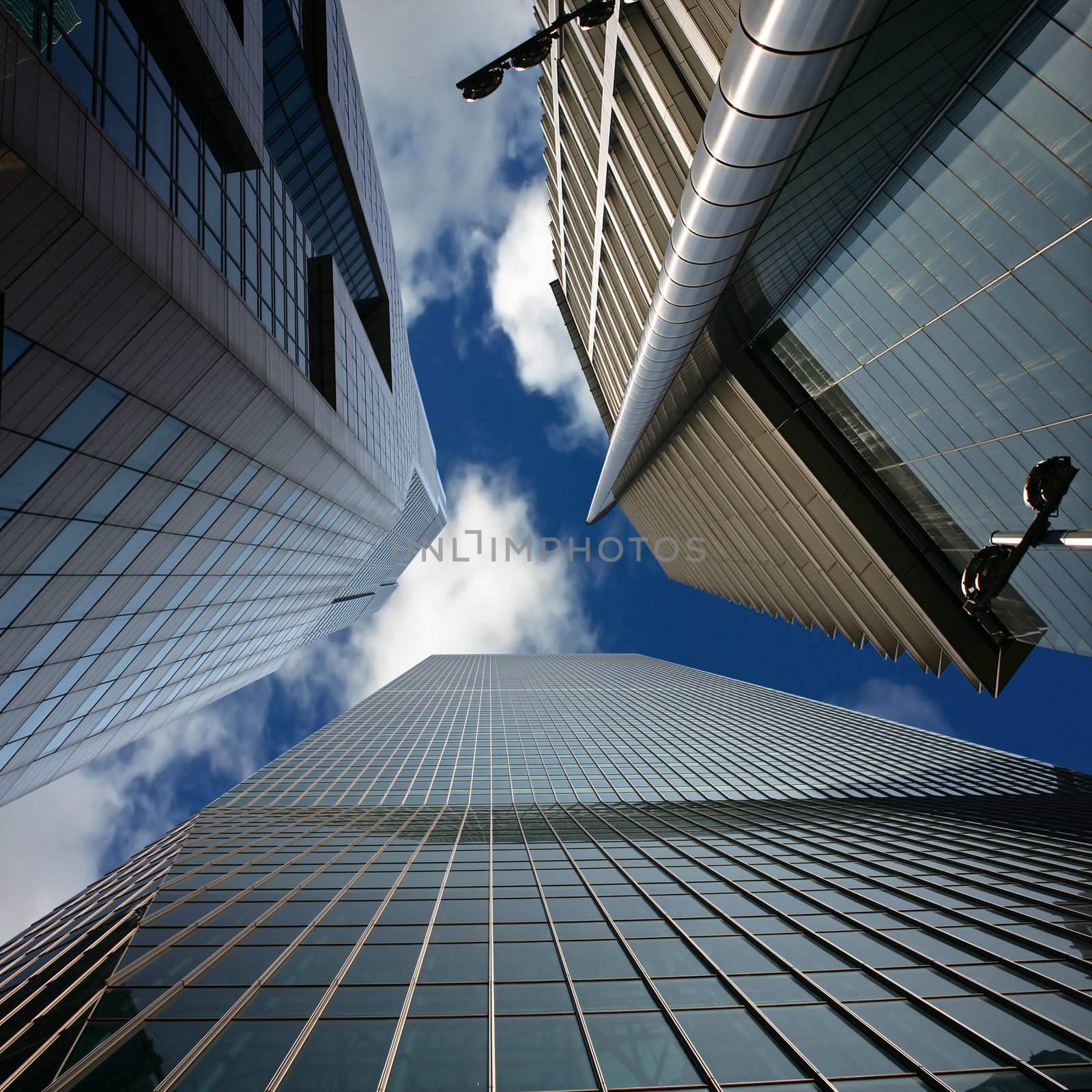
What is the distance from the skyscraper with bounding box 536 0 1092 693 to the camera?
11.1 m

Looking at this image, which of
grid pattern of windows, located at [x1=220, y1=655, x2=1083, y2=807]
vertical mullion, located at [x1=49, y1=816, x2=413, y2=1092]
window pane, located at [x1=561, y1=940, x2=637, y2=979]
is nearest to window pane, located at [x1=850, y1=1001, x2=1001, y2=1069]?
window pane, located at [x1=561, y1=940, x2=637, y2=979]

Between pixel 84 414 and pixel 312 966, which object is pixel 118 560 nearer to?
pixel 84 414

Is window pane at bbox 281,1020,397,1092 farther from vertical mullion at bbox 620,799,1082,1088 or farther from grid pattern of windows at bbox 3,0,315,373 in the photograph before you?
grid pattern of windows at bbox 3,0,315,373

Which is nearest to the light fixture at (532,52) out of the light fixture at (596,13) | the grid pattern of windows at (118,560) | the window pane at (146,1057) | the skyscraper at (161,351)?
the light fixture at (596,13)

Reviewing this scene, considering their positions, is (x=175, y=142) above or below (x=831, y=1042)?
above

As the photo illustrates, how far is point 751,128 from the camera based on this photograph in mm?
11969

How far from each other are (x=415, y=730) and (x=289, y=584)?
3107 centimetres

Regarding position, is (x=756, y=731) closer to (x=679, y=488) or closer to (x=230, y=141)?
(x=679, y=488)

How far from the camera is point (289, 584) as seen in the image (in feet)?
114

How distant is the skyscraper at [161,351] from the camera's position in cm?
1062

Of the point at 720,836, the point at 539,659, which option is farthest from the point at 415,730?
the point at 539,659

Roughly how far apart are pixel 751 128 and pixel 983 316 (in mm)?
7487

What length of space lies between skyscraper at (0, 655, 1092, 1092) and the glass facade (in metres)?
11.3

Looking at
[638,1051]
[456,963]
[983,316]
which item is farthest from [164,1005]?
[983,316]
